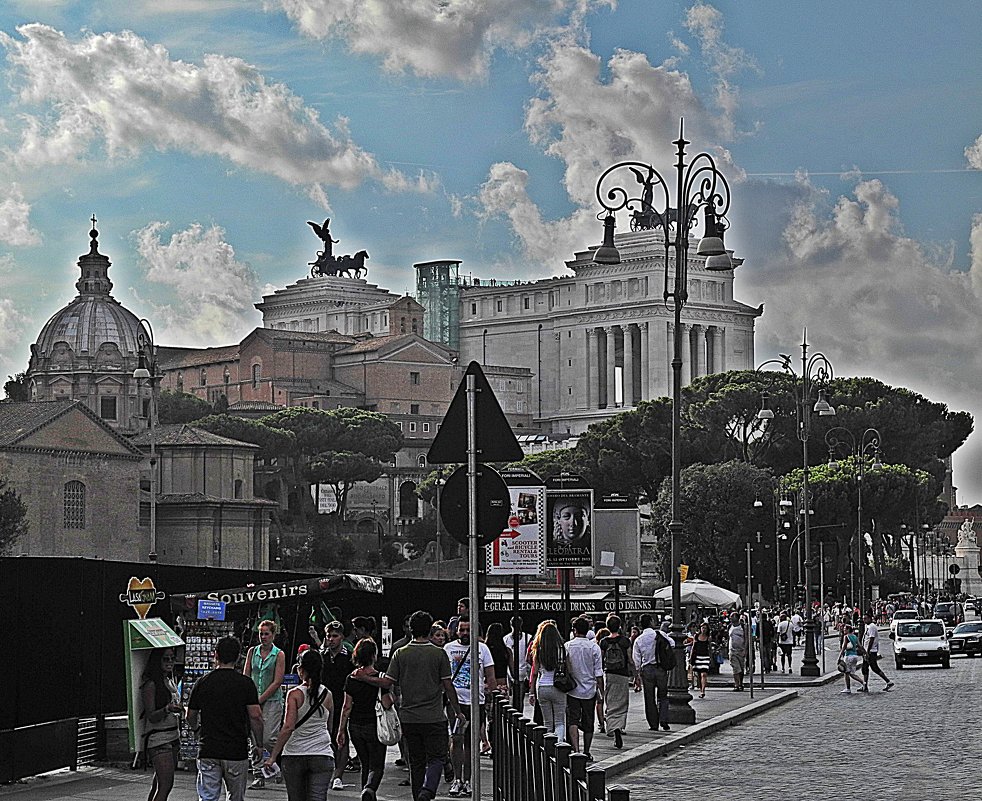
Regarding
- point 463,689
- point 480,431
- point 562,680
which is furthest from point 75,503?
A: point 480,431

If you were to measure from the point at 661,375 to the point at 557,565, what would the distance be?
129315 millimetres

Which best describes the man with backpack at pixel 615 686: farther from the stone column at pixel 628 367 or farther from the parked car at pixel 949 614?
the stone column at pixel 628 367

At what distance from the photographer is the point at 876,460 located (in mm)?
89750

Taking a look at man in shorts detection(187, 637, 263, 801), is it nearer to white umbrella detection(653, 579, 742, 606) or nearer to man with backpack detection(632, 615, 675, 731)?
man with backpack detection(632, 615, 675, 731)

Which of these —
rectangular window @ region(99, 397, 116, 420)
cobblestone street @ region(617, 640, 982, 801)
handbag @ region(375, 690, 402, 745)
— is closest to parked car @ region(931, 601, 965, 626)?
cobblestone street @ region(617, 640, 982, 801)

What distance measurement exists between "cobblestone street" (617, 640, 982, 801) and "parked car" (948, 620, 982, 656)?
2643 cm

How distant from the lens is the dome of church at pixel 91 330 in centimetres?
13038

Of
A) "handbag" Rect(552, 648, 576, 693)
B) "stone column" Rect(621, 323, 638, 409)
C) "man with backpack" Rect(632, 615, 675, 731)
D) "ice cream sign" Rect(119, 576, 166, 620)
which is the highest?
"stone column" Rect(621, 323, 638, 409)

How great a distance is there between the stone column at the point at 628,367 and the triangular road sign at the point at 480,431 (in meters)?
146

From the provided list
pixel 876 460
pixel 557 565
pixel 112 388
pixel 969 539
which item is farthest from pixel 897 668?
pixel 969 539

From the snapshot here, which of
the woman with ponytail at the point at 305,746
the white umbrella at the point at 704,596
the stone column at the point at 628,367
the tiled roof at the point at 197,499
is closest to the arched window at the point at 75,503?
the tiled roof at the point at 197,499

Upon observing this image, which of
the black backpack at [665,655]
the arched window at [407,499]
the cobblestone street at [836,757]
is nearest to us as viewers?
the cobblestone street at [836,757]

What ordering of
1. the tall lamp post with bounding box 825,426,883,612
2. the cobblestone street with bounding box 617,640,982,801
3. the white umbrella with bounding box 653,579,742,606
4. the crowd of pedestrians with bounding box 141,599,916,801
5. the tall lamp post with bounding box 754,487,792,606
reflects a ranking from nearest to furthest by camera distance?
the crowd of pedestrians with bounding box 141,599,916,801 → the cobblestone street with bounding box 617,640,982,801 → the white umbrella with bounding box 653,579,742,606 → the tall lamp post with bounding box 754,487,792,606 → the tall lamp post with bounding box 825,426,883,612

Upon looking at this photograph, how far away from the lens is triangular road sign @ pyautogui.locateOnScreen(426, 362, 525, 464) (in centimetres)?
1164
